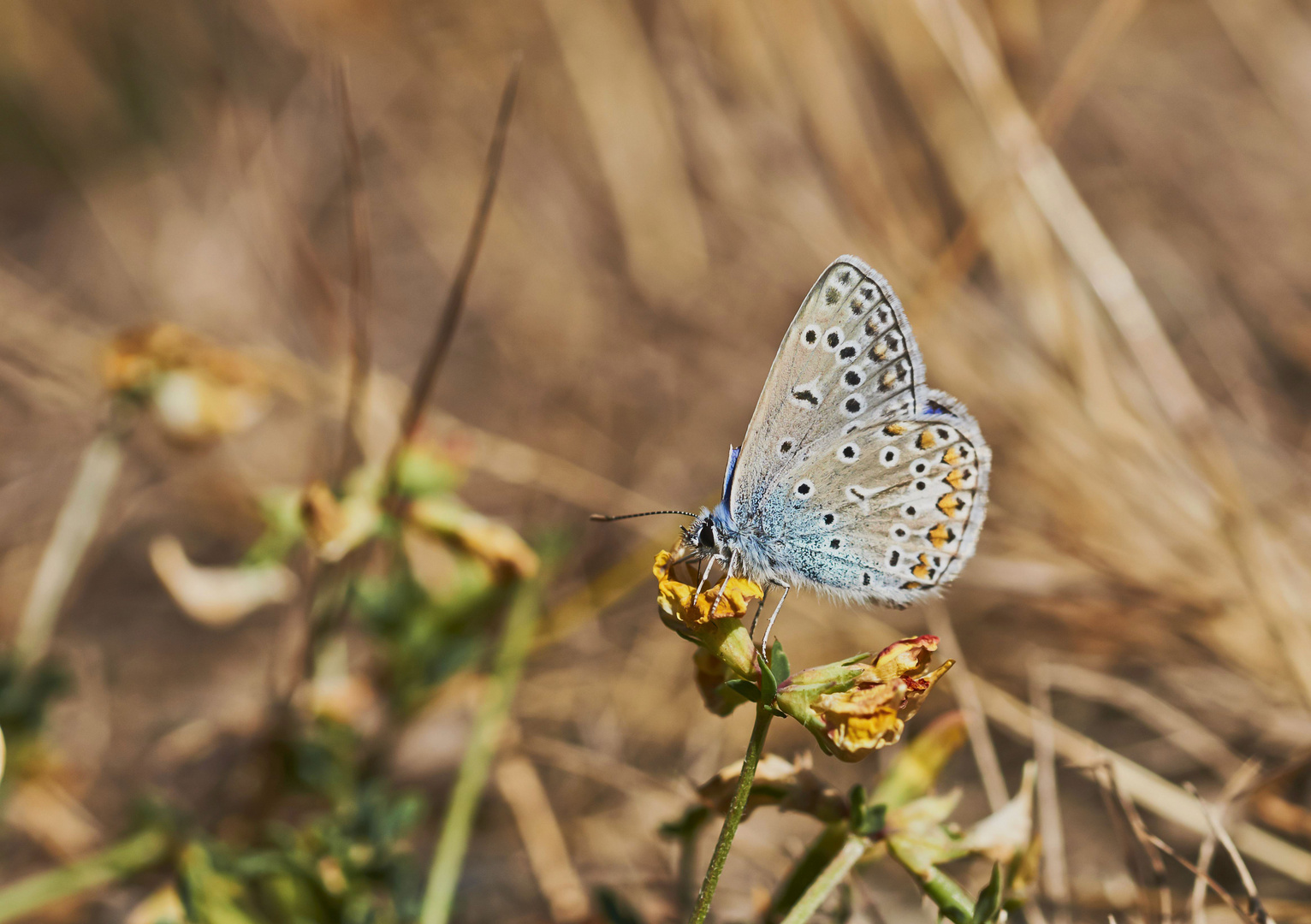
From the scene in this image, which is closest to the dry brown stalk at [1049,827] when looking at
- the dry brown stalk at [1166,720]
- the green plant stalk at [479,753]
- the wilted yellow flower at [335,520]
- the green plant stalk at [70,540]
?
the dry brown stalk at [1166,720]

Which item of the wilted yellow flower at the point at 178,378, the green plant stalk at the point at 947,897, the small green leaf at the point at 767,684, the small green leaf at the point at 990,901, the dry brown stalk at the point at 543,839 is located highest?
the small green leaf at the point at 767,684

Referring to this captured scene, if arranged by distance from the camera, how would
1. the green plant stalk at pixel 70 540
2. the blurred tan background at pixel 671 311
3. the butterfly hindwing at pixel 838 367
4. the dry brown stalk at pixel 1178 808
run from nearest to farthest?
the butterfly hindwing at pixel 838 367 < the dry brown stalk at pixel 1178 808 < the green plant stalk at pixel 70 540 < the blurred tan background at pixel 671 311

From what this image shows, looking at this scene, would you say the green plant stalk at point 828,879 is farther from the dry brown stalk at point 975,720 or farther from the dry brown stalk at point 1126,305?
the dry brown stalk at point 1126,305

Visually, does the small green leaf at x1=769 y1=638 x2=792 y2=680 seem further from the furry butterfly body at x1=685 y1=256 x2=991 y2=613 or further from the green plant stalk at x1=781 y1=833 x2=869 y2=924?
the furry butterfly body at x1=685 y1=256 x2=991 y2=613

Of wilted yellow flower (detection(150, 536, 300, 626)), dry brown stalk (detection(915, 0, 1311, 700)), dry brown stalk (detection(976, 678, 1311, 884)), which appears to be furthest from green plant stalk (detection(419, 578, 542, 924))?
dry brown stalk (detection(915, 0, 1311, 700))

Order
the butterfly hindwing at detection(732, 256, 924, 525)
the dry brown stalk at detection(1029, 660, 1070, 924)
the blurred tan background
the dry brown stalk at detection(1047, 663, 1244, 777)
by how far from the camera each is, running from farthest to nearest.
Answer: the blurred tan background, the dry brown stalk at detection(1047, 663, 1244, 777), the dry brown stalk at detection(1029, 660, 1070, 924), the butterfly hindwing at detection(732, 256, 924, 525)

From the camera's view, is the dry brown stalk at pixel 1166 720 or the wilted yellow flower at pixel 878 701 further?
the dry brown stalk at pixel 1166 720

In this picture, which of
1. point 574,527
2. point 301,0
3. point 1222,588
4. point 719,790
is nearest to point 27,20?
point 301,0
